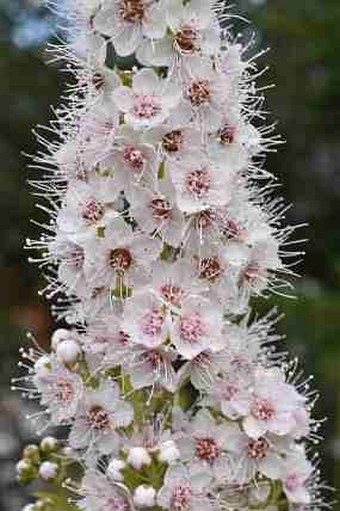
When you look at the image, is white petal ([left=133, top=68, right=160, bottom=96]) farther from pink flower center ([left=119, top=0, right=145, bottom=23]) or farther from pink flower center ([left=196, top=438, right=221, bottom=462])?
pink flower center ([left=196, top=438, right=221, bottom=462])

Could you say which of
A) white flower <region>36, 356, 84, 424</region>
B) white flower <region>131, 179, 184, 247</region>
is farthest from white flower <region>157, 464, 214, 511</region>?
Result: white flower <region>131, 179, 184, 247</region>

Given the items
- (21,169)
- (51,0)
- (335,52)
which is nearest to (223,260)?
(51,0)

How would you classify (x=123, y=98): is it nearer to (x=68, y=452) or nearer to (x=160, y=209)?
(x=160, y=209)

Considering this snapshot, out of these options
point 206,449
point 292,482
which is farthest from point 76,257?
point 292,482

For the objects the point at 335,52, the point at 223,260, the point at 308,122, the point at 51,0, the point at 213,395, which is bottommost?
the point at 213,395

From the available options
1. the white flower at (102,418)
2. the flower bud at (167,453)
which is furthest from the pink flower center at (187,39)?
the flower bud at (167,453)

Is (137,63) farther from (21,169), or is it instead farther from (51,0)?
(21,169)
